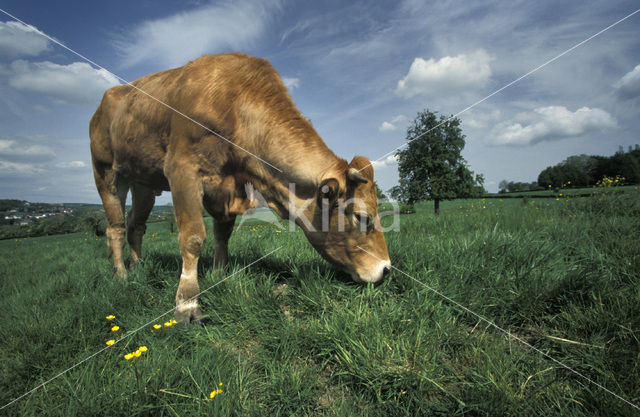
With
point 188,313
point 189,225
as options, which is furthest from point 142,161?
point 188,313

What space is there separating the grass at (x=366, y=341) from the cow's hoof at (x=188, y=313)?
0.14 metres

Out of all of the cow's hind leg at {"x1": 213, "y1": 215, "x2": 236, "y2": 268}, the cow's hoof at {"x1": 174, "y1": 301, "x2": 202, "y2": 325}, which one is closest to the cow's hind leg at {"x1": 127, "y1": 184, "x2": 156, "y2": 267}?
the cow's hind leg at {"x1": 213, "y1": 215, "x2": 236, "y2": 268}

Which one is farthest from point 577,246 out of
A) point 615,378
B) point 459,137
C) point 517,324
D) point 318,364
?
point 459,137

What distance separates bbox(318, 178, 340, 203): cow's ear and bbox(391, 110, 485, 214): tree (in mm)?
26486

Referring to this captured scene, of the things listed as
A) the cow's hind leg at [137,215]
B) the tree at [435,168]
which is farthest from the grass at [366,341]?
the tree at [435,168]

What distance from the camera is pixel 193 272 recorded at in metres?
3.23

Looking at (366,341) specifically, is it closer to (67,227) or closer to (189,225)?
(189,225)

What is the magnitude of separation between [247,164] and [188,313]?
1.75 m

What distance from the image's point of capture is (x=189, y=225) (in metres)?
3.20

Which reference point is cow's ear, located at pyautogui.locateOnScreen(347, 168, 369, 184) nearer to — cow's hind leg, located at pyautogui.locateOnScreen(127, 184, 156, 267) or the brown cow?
the brown cow

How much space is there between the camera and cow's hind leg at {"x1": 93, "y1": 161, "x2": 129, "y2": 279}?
4.80 m

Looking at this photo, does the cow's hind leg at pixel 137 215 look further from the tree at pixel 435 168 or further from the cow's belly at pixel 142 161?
the tree at pixel 435 168

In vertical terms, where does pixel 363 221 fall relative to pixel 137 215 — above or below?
below

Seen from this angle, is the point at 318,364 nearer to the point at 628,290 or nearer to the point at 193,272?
the point at 193,272
